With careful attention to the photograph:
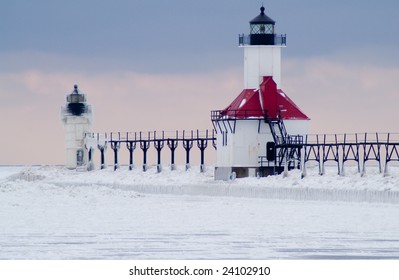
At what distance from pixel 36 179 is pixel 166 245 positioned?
5201 cm

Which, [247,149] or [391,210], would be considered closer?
[391,210]

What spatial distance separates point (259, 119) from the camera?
7169 cm

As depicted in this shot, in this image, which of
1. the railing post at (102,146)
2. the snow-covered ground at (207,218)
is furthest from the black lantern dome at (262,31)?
the railing post at (102,146)

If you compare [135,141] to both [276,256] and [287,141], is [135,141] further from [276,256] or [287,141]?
[276,256]

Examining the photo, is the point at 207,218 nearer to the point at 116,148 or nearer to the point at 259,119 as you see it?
the point at 259,119

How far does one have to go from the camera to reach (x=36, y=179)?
90812mm

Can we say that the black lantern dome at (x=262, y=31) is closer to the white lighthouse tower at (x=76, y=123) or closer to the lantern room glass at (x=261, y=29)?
the lantern room glass at (x=261, y=29)

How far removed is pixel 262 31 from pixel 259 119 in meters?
4.91

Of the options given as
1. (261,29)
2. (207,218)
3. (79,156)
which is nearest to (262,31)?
(261,29)

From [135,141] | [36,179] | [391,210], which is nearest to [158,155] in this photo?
[135,141]

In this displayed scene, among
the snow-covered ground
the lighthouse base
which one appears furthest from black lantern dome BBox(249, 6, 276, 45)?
the snow-covered ground

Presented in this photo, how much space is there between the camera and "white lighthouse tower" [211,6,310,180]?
2820 inches

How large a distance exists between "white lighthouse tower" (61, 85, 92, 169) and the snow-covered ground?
340 inches

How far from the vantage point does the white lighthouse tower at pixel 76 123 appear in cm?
8956
